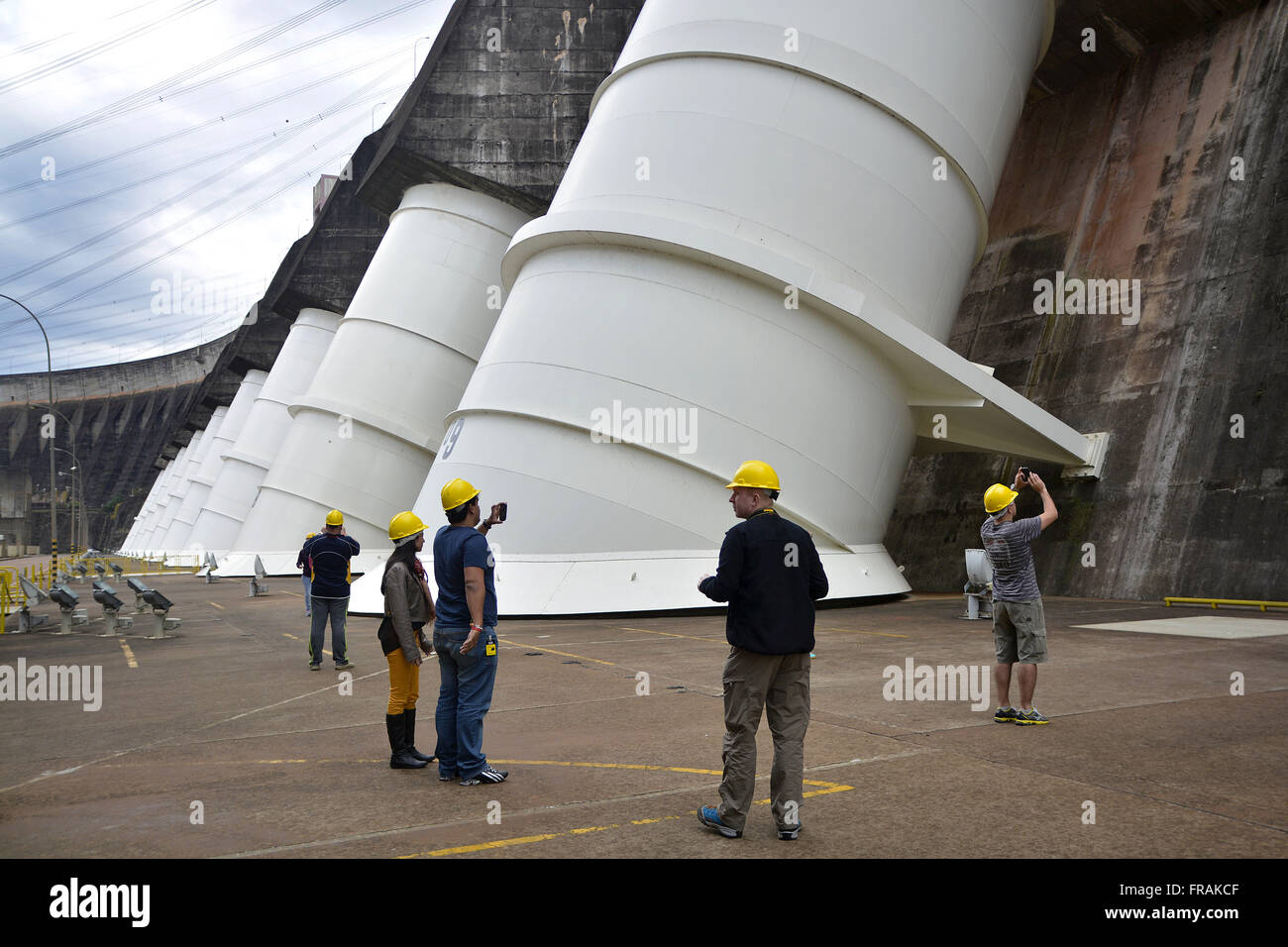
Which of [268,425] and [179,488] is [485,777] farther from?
[179,488]

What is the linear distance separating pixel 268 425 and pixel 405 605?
129 ft

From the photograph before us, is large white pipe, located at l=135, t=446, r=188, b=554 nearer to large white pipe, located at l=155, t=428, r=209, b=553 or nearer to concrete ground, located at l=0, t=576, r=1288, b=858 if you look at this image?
large white pipe, located at l=155, t=428, r=209, b=553

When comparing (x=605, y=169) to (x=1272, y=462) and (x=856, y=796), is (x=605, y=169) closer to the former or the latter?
(x=1272, y=462)

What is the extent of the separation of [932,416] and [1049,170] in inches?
390

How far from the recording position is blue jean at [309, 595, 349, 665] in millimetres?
10305

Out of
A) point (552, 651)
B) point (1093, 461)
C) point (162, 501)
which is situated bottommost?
point (552, 651)

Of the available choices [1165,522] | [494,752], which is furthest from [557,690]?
[1165,522]

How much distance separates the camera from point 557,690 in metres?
8.20

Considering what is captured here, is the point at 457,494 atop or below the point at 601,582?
atop

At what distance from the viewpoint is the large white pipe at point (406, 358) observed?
2764cm

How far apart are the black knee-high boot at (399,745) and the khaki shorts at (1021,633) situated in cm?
384

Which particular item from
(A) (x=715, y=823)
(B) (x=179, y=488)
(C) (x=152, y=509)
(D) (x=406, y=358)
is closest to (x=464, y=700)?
(A) (x=715, y=823)

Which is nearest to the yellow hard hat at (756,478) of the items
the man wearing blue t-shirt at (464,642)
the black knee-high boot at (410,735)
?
the man wearing blue t-shirt at (464,642)

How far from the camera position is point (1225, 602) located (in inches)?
559
